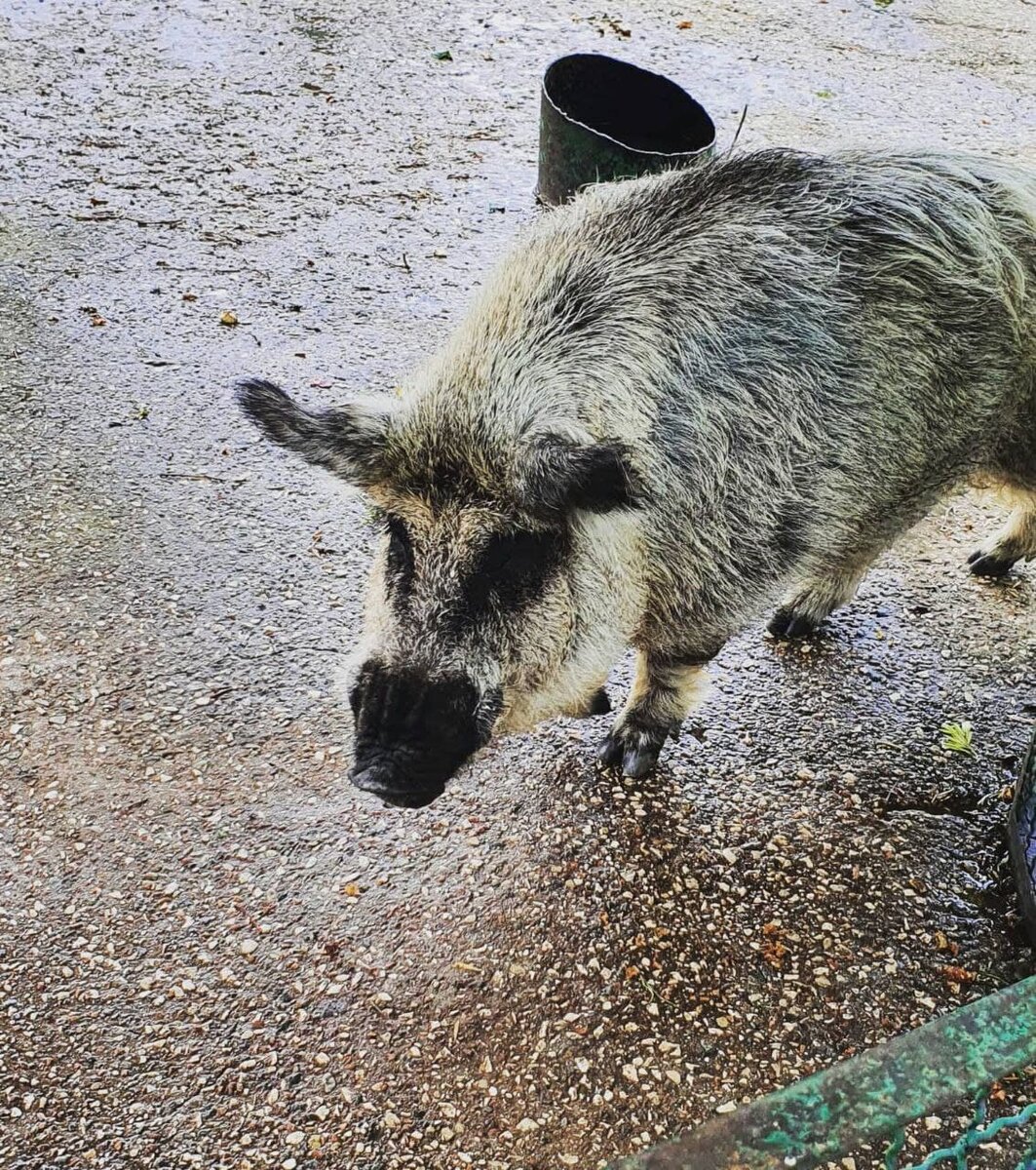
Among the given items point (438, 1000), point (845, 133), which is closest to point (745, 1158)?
point (438, 1000)

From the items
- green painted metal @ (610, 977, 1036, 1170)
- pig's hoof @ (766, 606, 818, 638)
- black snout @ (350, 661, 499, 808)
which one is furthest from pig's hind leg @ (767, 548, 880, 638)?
green painted metal @ (610, 977, 1036, 1170)

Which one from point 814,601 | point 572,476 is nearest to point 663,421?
Answer: point 572,476

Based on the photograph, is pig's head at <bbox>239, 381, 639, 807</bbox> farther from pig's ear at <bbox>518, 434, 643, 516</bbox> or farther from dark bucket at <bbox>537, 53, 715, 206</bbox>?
dark bucket at <bbox>537, 53, 715, 206</bbox>

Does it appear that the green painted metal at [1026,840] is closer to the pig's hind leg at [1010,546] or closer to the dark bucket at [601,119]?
the pig's hind leg at [1010,546]

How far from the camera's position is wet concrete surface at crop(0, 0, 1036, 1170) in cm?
297

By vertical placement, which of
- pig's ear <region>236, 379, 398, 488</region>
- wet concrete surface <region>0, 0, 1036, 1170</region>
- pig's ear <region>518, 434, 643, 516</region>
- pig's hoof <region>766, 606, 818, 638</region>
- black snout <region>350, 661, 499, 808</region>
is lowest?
wet concrete surface <region>0, 0, 1036, 1170</region>

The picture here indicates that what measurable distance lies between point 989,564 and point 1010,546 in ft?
0.47

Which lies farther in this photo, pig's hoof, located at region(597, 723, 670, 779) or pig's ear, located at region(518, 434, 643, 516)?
pig's hoof, located at region(597, 723, 670, 779)

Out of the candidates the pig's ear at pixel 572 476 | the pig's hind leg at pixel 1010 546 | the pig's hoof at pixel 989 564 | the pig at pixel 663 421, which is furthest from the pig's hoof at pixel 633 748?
A: the pig's hoof at pixel 989 564

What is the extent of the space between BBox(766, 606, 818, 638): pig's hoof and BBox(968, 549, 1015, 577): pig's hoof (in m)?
0.95

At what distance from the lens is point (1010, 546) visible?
15.4 ft

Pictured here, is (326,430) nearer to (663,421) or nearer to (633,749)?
(663,421)

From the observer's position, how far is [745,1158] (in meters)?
1.27

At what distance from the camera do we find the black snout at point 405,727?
2.74 meters
